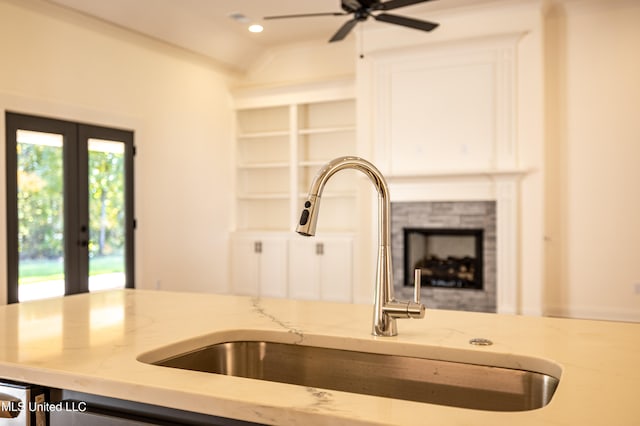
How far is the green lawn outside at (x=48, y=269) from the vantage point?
5.31 m

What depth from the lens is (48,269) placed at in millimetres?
5508

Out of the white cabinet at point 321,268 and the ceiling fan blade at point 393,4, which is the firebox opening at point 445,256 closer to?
the white cabinet at point 321,268

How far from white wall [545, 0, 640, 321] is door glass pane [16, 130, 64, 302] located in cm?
482

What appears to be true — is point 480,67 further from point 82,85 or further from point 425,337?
point 425,337

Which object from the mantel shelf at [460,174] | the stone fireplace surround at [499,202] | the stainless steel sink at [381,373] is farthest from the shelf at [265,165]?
the stainless steel sink at [381,373]

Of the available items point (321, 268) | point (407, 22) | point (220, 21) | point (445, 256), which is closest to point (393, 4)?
point (407, 22)

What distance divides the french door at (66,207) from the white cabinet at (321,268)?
6.46 feet

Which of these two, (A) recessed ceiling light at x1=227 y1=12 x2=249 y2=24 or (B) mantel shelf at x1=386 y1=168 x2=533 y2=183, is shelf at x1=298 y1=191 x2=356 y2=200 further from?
(A) recessed ceiling light at x1=227 y1=12 x2=249 y2=24

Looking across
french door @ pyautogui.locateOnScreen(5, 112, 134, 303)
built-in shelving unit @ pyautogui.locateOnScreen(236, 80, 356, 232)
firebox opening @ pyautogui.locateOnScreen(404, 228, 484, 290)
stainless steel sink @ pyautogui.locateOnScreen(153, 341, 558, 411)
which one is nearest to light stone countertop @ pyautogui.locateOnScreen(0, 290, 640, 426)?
stainless steel sink @ pyautogui.locateOnScreen(153, 341, 558, 411)

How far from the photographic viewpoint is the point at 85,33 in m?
5.86

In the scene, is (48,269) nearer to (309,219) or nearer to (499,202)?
(499,202)

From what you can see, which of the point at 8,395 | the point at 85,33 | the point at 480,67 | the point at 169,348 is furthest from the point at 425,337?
the point at 85,33

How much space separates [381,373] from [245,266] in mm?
6389

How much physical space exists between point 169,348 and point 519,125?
5163mm
